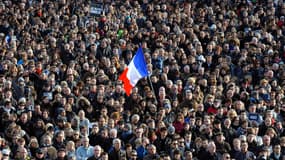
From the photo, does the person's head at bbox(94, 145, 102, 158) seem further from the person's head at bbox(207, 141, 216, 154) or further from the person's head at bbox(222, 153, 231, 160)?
the person's head at bbox(222, 153, 231, 160)

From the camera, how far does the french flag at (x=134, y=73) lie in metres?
22.8

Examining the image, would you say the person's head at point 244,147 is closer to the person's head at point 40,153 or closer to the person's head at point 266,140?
the person's head at point 266,140

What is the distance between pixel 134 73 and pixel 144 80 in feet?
3.95

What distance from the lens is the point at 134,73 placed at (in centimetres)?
2295

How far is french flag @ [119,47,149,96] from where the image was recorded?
2284 cm

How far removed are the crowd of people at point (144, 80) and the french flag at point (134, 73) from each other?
331mm

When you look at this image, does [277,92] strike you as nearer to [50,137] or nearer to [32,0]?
[50,137]

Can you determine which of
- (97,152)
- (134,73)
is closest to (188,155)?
(97,152)

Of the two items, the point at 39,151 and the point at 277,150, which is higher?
the point at 39,151

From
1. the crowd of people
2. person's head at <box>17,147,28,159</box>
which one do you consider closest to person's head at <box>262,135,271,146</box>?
the crowd of people

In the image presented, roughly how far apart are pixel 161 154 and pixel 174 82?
182 inches

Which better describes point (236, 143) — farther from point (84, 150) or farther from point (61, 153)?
point (61, 153)

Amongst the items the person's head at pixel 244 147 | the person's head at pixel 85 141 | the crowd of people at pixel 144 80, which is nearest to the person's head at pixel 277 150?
the crowd of people at pixel 144 80

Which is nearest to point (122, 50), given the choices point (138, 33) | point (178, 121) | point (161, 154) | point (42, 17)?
point (138, 33)
